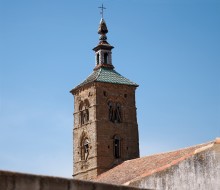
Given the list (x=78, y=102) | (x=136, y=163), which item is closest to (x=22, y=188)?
(x=136, y=163)

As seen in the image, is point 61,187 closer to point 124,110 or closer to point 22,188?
point 22,188

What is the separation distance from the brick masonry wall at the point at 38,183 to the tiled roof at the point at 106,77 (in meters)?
32.4

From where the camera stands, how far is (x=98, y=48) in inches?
1641

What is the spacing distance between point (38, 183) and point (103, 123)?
32.2 m

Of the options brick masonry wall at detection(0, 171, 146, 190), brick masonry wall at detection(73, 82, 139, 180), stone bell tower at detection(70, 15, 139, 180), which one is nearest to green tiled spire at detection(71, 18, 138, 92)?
stone bell tower at detection(70, 15, 139, 180)

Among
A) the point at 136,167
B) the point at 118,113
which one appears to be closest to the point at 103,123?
the point at 118,113

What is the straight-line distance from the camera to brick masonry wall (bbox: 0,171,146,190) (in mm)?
5312

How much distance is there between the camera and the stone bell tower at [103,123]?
122 feet

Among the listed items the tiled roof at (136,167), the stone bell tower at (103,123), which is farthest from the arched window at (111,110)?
the tiled roof at (136,167)

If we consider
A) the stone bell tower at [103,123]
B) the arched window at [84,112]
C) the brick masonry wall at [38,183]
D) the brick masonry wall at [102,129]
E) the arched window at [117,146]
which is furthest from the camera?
the arched window at [84,112]

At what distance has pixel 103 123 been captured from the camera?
37719 millimetres

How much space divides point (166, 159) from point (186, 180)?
2103 centimetres

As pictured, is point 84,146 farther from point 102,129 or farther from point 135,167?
Result: point 135,167

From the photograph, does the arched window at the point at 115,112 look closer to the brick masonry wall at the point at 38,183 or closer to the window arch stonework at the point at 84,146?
the window arch stonework at the point at 84,146
